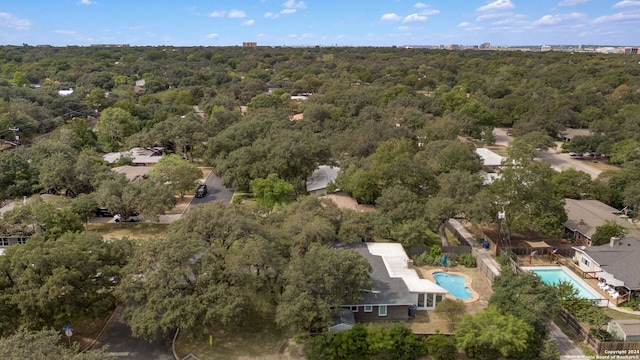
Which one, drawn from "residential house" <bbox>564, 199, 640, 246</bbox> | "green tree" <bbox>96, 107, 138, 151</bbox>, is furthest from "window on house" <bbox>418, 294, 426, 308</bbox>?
"green tree" <bbox>96, 107, 138, 151</bbox>

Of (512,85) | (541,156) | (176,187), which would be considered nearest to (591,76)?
(512,85)

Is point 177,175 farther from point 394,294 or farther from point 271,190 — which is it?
point 394,294

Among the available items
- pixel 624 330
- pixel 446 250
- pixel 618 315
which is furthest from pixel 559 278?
pixel 624 330

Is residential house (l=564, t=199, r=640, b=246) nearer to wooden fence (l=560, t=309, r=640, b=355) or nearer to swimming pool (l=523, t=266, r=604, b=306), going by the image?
swimming pool (l=523, t=266, r=604, b=306)

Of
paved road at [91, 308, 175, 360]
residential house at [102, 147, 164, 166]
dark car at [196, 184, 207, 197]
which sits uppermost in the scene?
residential house at [102, 147, 164, 166]

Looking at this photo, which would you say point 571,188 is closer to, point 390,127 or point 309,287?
point 390,127

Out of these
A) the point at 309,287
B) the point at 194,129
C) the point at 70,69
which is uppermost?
the point at 70,69
